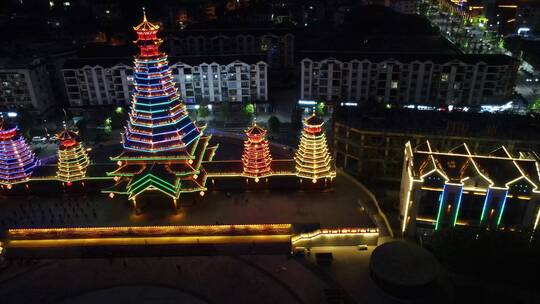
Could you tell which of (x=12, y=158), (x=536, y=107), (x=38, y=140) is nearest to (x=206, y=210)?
(x=12, y=158)

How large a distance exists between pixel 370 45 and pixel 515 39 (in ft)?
146

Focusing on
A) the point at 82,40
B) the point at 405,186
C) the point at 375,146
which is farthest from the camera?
the point at 82,40

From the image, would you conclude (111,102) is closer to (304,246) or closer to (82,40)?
(82,40)

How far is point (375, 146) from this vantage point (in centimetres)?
6475

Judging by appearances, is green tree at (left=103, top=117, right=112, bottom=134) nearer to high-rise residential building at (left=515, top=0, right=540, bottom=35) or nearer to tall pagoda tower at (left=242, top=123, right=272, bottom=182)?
tall pagoda tower at (left=242, top=123, right=272, bottom=182)

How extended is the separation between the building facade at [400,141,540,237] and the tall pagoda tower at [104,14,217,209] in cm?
2843

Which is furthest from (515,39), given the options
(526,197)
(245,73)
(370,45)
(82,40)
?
A: (82,40)

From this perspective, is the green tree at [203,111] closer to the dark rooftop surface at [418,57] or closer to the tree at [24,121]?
the dark rooftop surface at [418,57]

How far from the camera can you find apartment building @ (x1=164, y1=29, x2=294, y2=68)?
110 meters

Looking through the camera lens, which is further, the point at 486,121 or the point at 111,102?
the point at 111,102

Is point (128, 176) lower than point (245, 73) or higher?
lower

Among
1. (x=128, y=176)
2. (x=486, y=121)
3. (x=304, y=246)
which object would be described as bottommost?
(x=304, y=246)

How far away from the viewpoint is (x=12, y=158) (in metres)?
61.0

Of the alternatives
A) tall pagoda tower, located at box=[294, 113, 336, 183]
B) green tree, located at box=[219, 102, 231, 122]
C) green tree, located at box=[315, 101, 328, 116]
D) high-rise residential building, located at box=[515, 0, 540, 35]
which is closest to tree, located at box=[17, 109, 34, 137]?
green tree, located at box=[219, 102, 231, 122]
